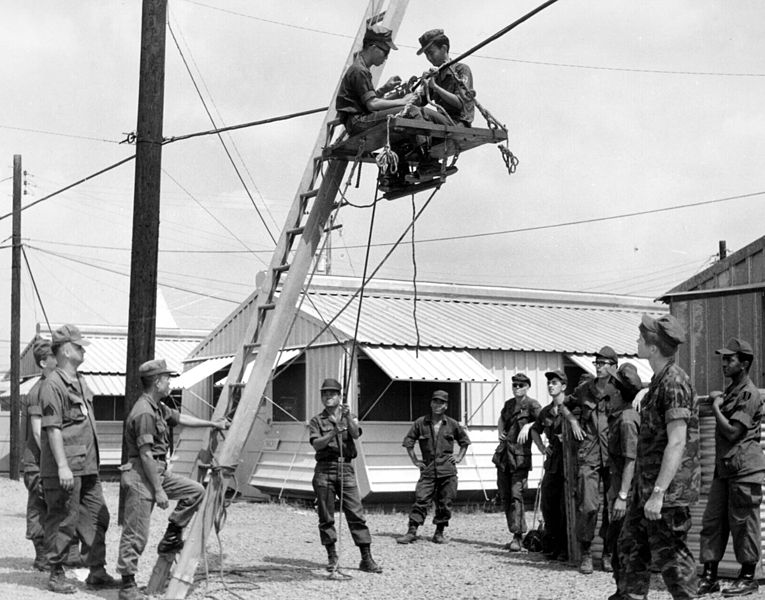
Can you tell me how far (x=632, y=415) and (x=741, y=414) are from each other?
992 millimetres

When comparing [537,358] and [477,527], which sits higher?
[537,358]

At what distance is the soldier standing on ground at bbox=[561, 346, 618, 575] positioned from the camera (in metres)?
11.3

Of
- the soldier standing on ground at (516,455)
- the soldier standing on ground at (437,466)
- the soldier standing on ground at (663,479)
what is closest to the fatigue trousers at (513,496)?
the soldier standing on ground at (516,455)

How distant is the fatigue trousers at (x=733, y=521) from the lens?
954 cm

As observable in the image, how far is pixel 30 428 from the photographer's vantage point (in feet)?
33.5

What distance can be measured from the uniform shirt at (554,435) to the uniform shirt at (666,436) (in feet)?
15.7

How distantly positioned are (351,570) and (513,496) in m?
3.23

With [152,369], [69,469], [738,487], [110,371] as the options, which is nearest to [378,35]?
[152,369]

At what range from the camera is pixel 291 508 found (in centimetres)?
1830

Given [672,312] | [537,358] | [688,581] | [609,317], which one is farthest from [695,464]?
[609,317]

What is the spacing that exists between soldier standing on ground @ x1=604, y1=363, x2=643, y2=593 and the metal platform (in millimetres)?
2472

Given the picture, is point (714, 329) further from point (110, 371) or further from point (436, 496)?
point (110, 371)

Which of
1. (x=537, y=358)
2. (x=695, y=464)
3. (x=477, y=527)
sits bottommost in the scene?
(x=477, y=527)

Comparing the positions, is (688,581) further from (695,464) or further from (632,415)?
(632,415)
